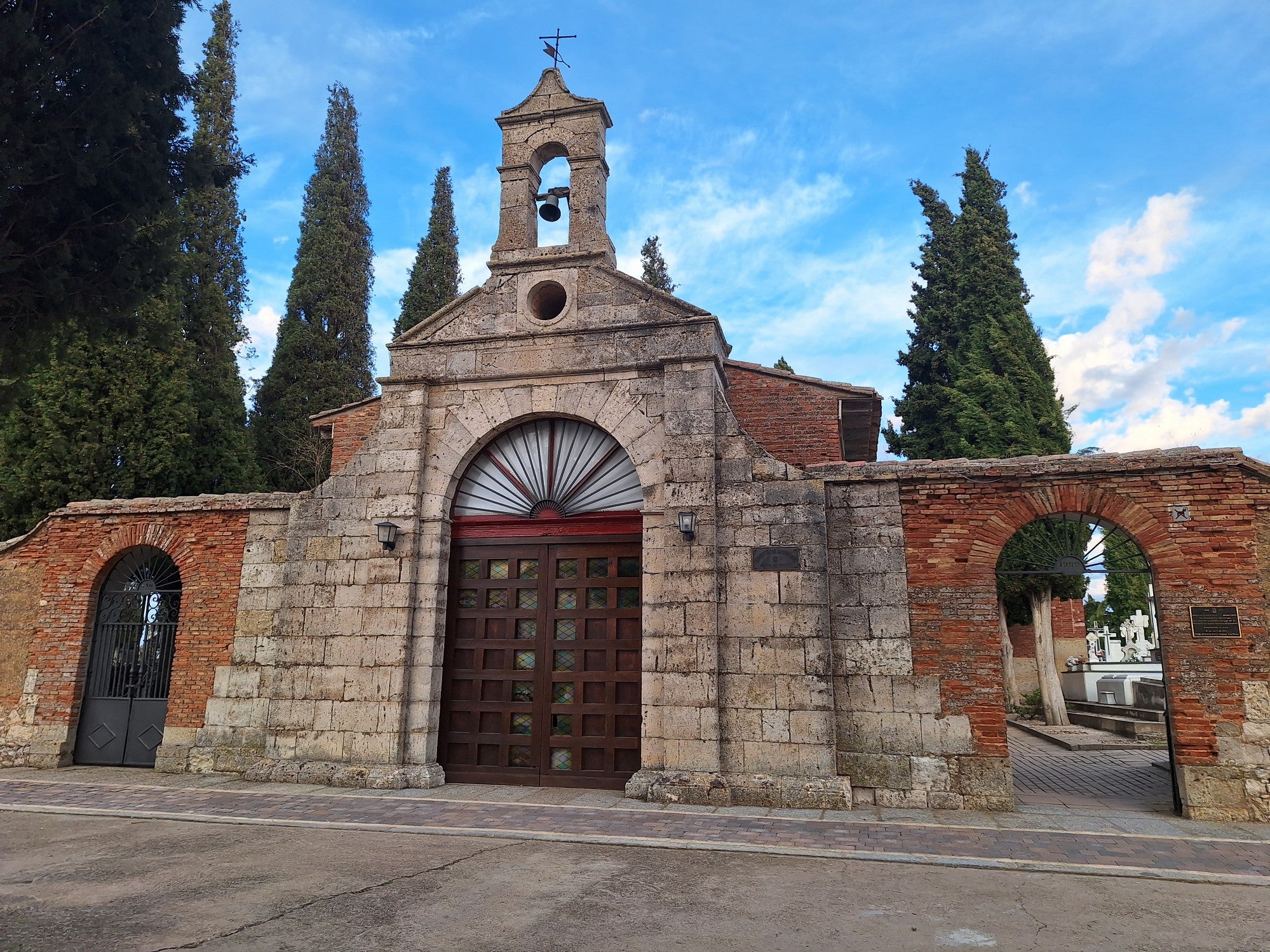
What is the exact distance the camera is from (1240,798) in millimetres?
8008

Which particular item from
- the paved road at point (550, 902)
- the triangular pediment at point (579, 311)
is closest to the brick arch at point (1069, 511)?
the paved road at point (550, 902)

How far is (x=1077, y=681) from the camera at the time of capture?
22.5 metres

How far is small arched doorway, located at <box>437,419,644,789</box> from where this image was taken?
963 cm

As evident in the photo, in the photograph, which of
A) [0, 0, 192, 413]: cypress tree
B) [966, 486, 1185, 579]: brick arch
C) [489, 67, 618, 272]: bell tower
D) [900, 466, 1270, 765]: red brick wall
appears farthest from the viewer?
[489, 67, 618, 272]: bell tower

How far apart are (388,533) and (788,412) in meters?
5.58

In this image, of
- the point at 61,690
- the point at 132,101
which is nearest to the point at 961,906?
the point at 132,101

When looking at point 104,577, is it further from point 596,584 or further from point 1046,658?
point 1046,658

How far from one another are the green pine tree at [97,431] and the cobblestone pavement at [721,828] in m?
7.63

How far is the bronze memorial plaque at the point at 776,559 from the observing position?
9.07m

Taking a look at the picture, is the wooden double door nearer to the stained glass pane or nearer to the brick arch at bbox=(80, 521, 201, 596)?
the stained glass pane

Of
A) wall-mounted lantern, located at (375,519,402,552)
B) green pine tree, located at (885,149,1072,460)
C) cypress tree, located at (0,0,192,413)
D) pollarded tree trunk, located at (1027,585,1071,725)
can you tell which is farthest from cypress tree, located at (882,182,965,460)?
cypress tree, located at (0,0,192,413)

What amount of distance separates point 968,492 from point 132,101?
345 inches

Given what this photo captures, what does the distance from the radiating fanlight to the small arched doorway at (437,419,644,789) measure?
0.05ft

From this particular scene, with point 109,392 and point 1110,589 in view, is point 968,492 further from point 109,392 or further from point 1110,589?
point 1110,589
